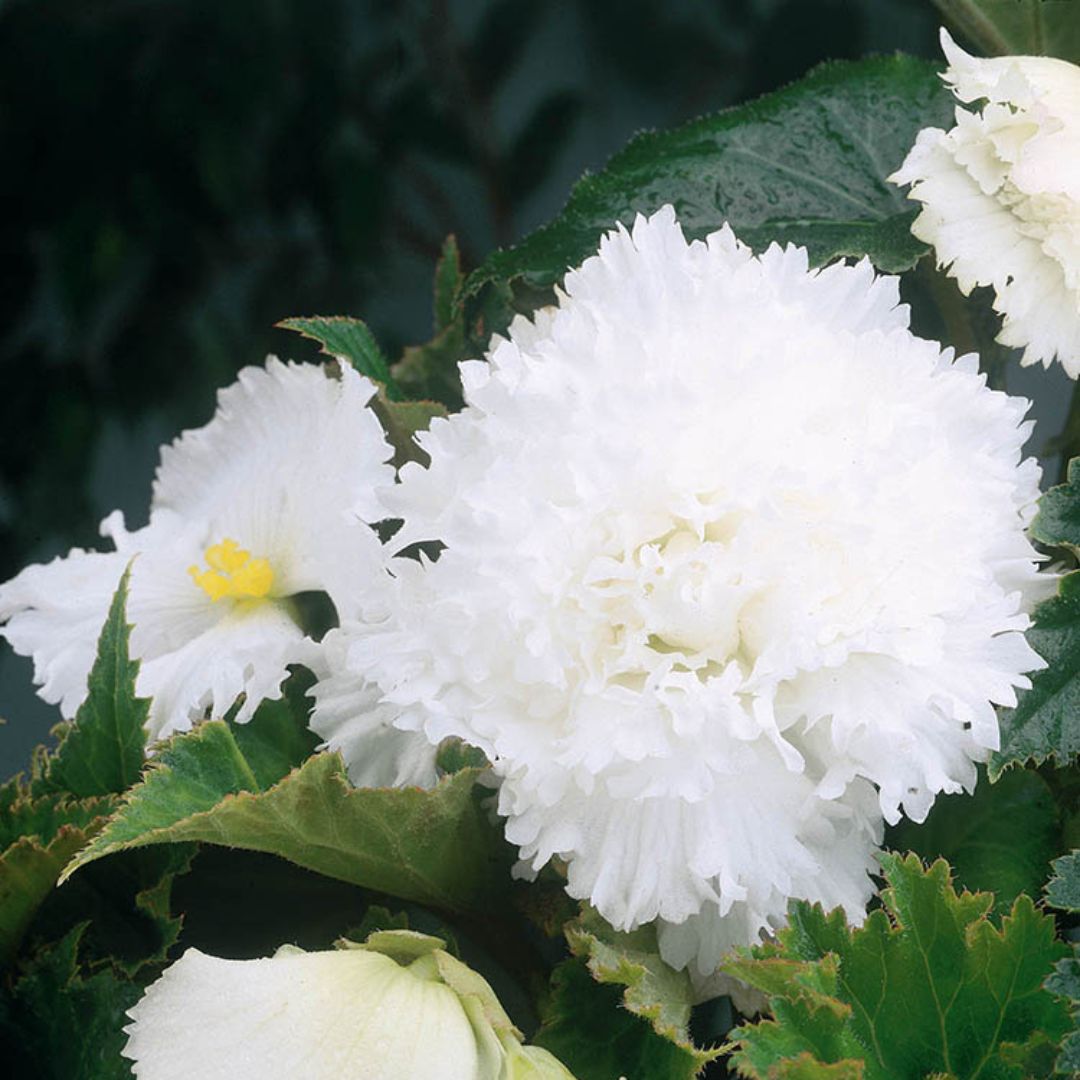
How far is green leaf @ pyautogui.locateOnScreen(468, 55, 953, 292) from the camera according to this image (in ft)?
1.38

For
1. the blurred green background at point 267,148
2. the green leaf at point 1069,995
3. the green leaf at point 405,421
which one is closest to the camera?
the green leaf at point 1069,995

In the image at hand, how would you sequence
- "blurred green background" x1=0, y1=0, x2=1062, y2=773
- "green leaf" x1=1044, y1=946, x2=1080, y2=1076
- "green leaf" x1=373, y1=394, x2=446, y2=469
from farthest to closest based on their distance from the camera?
1. "blurred green background" x1=0, y1=0, x2=1062, y2=773
2. "green leaf" x1=373, y1=394, x2=446, y2=469
3. "green leaf" x1=1044, y1=946, x2=1080, y2=1076

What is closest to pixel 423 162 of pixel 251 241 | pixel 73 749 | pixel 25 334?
pixel 251 241

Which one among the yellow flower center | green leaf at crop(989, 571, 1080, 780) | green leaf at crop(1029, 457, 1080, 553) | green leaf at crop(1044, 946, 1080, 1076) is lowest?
the yellow flower center

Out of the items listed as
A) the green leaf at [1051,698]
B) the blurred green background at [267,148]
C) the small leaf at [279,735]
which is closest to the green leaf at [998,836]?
the green leaf at [1051,698]

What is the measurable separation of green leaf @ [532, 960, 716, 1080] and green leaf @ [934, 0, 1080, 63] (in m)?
0.28

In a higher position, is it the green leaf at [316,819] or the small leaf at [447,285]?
the small leaf at [447,285]

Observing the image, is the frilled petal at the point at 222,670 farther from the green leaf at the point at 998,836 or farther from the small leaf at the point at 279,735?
the green leaf at the point at 998,836

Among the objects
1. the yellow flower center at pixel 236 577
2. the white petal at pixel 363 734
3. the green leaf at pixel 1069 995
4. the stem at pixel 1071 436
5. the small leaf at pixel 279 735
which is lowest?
the small leaf at pixel 279 735

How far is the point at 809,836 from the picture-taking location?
12.6 inches

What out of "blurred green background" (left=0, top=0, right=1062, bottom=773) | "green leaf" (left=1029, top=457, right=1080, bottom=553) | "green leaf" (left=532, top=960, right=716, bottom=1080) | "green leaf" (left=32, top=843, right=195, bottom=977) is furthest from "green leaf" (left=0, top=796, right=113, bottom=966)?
"blurred green background" (left=0, top=0, right=1062, bottom=773)

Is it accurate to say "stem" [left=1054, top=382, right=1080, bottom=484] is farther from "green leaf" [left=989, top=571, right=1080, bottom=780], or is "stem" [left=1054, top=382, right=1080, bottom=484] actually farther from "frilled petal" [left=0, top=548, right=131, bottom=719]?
"frilled petal" [left=0, top=548, right=131, bottom=719]

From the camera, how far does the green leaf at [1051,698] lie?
327mm

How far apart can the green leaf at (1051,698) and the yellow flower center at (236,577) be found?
0.19m
